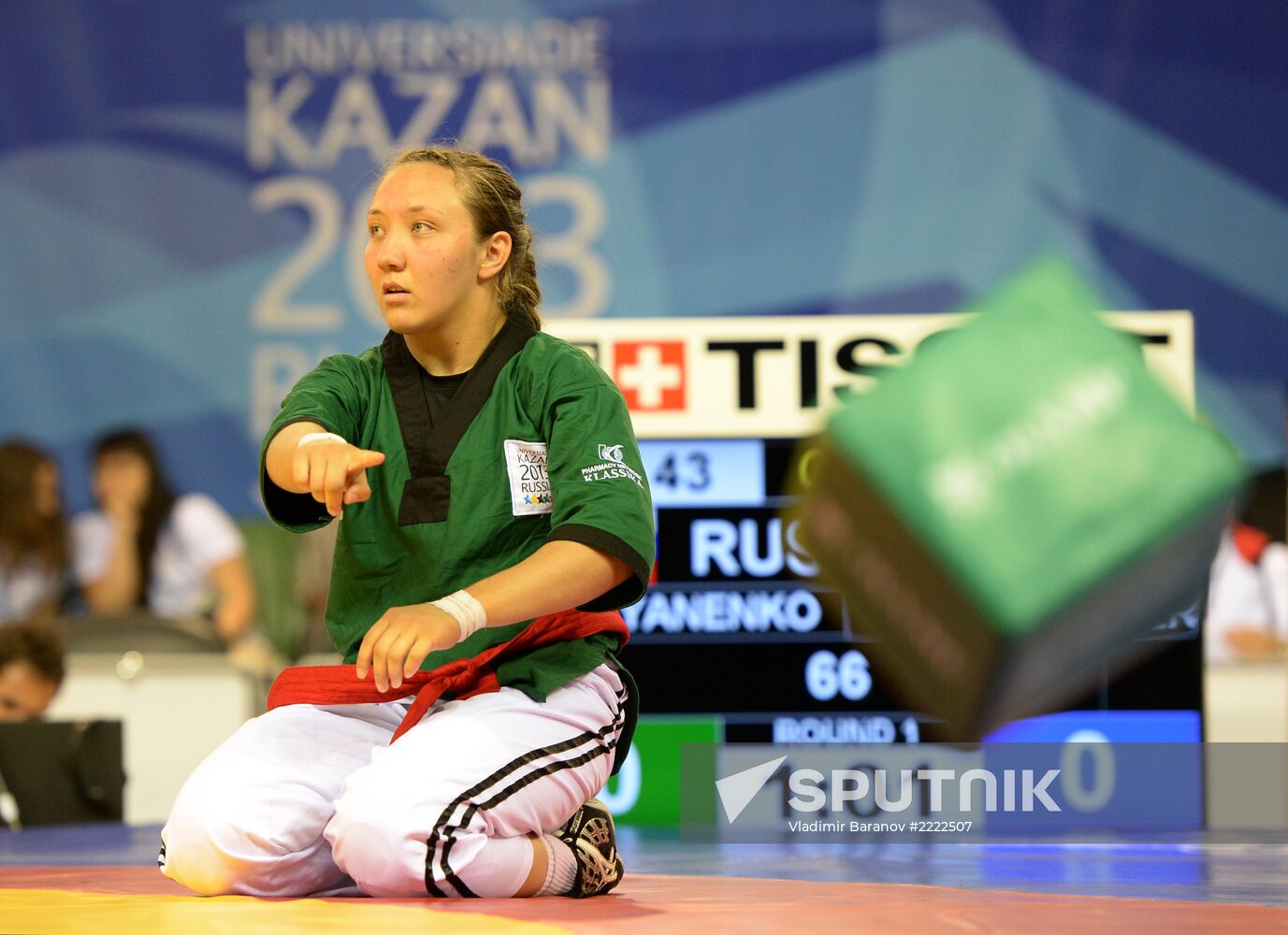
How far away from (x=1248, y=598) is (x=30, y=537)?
123 inches

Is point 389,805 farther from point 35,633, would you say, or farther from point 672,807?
point 35,633

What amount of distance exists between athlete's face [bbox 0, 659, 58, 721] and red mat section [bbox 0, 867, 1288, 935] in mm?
1840

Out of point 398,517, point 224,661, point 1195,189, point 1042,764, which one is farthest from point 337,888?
point 1195,189

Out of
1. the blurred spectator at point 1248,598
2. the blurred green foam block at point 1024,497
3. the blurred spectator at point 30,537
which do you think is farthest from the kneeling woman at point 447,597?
the blurred spectator at point 30,537

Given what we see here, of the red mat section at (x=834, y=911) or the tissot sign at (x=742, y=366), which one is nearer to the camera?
the red mat section at (x=834, y=911)

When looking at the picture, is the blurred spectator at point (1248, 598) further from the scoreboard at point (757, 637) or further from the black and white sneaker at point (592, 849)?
the black and white sneaker at point (592, 849)

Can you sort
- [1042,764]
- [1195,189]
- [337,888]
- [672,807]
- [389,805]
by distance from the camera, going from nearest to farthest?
[389,805] → [337,888] → [1042,764] → [672,807] → [1195,189]

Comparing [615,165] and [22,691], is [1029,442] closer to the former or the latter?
[615,165]

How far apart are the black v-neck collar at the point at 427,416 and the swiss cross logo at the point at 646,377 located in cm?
168

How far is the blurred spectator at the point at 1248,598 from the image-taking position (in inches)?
146

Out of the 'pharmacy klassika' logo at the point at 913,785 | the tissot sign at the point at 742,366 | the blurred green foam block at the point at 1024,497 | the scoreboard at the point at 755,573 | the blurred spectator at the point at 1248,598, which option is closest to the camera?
the blurred green foam block at the point at 1024,497

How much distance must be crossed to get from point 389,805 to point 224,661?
2.31 metres

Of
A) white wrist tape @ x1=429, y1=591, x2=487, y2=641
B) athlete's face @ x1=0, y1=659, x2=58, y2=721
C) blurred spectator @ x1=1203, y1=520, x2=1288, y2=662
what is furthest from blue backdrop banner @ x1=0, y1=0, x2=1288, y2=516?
white wrist tape @ x1=429, y1=591, x2=487, y2=641

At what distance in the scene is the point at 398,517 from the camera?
5.59 ft
